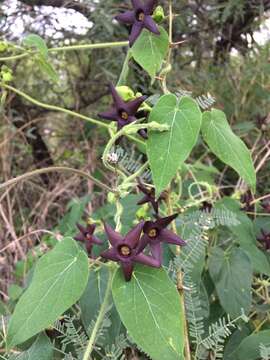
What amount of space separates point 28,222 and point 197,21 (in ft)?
3.34

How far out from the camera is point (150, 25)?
101 centimetres

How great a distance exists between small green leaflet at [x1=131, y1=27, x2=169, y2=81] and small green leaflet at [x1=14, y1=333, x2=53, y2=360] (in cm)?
46

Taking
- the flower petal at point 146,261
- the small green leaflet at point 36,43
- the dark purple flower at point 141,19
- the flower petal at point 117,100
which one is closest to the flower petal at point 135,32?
the dark purple flower at point 141,19

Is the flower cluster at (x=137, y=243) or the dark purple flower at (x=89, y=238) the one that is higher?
the flower cluster at (x=137, y=243)

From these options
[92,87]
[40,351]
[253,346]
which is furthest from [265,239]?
[92,87]

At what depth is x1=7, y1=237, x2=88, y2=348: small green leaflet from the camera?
79cm

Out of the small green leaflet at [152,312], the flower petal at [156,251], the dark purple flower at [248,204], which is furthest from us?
the dark purple flower at [248,204]

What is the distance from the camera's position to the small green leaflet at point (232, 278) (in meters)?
1.17

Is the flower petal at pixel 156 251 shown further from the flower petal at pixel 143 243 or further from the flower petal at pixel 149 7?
the flower petal at pixel 149 7

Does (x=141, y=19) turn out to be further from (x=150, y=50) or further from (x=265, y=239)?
(x=265, y=239)

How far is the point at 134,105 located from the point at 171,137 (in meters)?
0.10

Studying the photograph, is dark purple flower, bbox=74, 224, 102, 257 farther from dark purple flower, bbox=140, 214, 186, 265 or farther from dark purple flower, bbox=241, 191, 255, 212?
dark purple flower, bbox=241, 191, 255, 212

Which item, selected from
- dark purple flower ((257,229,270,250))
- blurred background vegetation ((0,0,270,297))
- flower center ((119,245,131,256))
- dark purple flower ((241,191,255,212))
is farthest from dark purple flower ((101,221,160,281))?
blurred background vegetation ((0,0,270,297))

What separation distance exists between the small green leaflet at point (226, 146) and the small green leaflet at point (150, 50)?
12 cm
